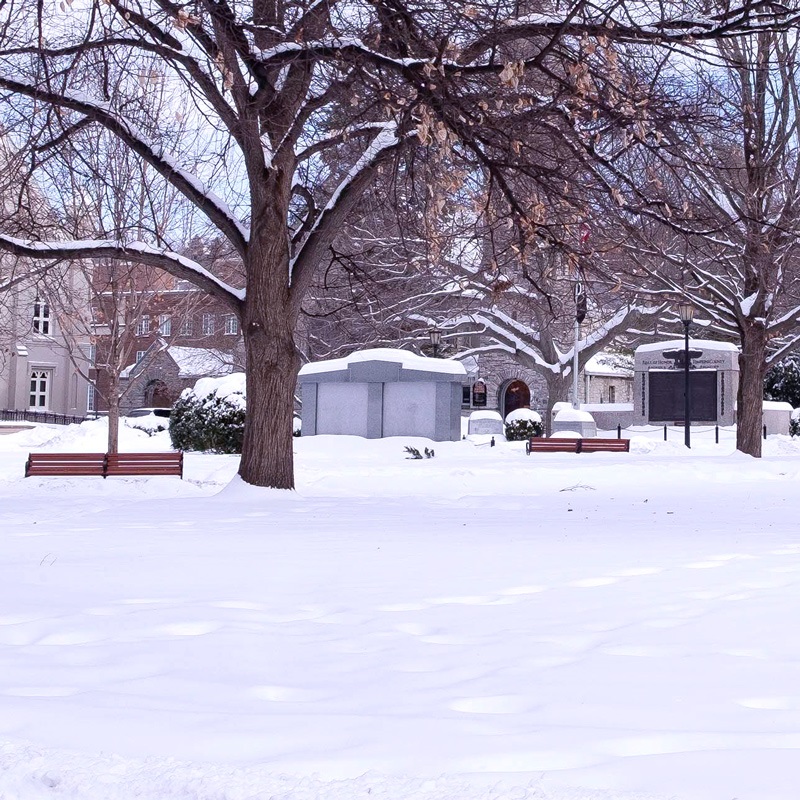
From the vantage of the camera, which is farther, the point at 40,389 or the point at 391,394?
the point at 40,389

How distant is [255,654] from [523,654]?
1.23 m

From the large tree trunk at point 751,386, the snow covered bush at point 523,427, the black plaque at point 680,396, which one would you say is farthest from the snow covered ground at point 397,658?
the snow covered bush at point 523,427

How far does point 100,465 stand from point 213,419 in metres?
8.02

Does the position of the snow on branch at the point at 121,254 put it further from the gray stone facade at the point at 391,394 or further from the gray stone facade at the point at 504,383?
the gray stone facade at the point at 504,383

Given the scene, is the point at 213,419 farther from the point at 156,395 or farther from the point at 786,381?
the point at 156,395

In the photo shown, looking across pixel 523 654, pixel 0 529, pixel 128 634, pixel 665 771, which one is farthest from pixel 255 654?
pixel 0 529

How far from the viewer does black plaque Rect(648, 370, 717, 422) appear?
30.7m

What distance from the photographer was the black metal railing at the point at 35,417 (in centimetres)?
5056

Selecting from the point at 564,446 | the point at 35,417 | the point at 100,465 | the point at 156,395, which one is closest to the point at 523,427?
the point at 564,446

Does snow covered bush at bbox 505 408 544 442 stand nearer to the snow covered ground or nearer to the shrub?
the shrub

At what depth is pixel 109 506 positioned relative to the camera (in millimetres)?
11844

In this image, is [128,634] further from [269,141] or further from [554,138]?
[269,141]

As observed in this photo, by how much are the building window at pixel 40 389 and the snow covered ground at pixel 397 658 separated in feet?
155

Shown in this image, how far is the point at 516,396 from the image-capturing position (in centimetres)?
5750
